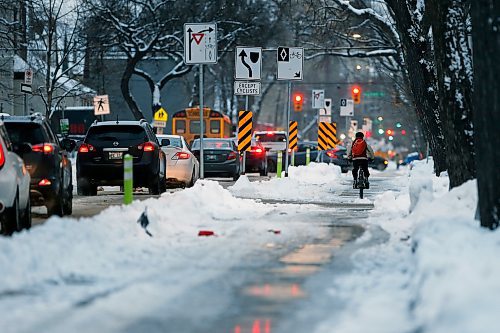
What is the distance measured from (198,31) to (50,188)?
23.3 feet

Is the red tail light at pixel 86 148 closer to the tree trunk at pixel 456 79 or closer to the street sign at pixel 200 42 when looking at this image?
the street sign at pixel 200 42

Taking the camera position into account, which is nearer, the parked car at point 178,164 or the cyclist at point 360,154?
the cyclist at point 360,154

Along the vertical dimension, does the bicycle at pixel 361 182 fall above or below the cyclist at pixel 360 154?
below

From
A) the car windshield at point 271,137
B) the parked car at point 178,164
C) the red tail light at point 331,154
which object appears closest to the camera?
the parked car at point 178,164

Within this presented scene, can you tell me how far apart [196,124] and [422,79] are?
106 feet

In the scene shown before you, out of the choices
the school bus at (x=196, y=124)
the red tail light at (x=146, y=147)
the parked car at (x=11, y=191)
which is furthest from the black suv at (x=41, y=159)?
the school bus at (x=196, y=124)

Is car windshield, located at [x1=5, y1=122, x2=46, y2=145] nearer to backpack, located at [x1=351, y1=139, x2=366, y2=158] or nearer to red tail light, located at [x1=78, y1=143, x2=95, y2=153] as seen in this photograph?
red tail light, located at [x1=78, y1=143, x2=95, y2=153]

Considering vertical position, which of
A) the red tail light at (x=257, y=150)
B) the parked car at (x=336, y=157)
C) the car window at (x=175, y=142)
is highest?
the car window at (x=175, y=142)

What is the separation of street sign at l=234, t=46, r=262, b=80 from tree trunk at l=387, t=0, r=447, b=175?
4.72 metres

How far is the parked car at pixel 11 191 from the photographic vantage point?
14.1m

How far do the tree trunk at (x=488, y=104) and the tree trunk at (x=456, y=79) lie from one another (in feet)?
16.1

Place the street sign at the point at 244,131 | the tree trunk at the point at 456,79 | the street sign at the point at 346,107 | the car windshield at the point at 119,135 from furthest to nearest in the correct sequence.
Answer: the street sign at the point at 346,107
the street sign at the point at 244,131
the car windshield at the point at 119,135
the tree trunk at the point at 456,79

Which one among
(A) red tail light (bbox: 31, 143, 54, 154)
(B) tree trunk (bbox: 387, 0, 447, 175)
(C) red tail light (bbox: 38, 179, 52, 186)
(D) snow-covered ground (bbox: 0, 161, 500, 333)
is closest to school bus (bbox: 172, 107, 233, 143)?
(B) tree trunk (bbox: 387, 0, 447, 175)

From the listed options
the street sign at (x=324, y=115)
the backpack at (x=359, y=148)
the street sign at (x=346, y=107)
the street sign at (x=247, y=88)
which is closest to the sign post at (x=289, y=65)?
the street sign at (x=247, y=88)
